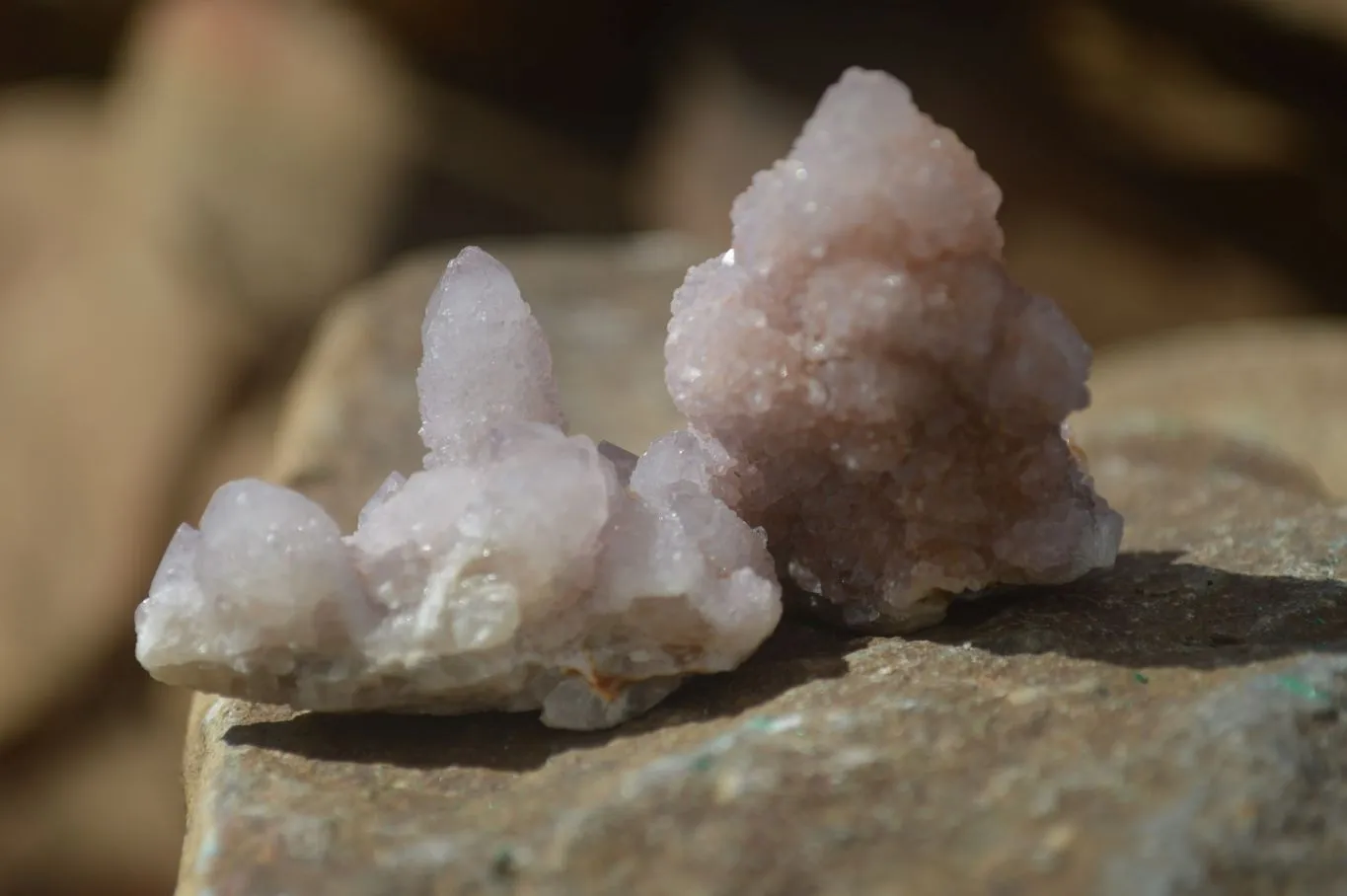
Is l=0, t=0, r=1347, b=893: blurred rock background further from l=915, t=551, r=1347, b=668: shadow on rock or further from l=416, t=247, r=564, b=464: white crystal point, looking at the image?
l=915, t=551, r=1347, b=668: shadow on rock

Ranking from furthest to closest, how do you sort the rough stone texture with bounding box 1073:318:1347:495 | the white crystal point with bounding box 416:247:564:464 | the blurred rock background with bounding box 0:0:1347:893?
the blurred rock background with bounding box 0:0:1347:893 → the rough stone texture with bounding box 1073:318:1347:495 → the white crystal point with bounding box 416:247:564:464

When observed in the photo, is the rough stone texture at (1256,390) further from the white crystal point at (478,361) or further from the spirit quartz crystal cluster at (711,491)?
the white crystal point at (478,361)

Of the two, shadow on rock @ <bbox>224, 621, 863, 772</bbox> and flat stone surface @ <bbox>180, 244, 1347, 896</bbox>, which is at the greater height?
shadow on rock @ <bbox>224, 621, 863, 772</bbox>

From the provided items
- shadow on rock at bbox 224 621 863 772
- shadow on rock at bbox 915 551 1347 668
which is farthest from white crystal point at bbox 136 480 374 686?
shadow on rock at bbox 915 551 1347 668

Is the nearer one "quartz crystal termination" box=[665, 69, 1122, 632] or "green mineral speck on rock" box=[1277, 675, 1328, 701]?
"green mineral speck on rock" box=[1277, 675, 1328, 701]

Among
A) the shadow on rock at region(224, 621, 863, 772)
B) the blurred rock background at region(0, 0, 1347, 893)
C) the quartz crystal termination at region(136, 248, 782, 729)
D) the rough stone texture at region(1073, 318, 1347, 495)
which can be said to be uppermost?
the blurred rock background at region(0, 0, 1347, 893)

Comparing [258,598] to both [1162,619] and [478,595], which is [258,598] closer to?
[478,595]

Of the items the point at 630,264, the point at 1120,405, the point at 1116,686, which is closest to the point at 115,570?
the point at 630,264

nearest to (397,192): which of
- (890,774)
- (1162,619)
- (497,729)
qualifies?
(497,729)

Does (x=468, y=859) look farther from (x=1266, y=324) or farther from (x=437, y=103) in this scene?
(x=437, y=103)
